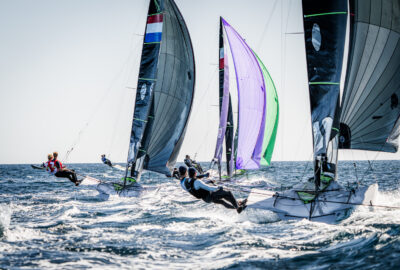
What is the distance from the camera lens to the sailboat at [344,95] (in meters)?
9.07

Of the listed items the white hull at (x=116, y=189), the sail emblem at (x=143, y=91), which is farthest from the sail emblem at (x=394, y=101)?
the sail emblem at (x=143, y=91)

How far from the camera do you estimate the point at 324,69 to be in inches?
380

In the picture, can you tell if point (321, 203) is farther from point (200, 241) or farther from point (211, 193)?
point (200, 241)

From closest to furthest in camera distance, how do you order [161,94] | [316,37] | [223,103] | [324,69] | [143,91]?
[324,69] < [316,37] < [143,91] < [161,94] < [223,103]

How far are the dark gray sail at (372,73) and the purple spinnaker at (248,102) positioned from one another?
7255mm

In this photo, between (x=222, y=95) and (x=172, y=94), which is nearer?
(x=172, y=94)

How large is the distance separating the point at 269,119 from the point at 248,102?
165 cm

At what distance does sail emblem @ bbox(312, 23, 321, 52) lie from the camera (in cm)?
976

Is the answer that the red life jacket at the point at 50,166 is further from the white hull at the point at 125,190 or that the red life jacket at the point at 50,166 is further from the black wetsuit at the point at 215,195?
the black wetsuit at the point at 215,195

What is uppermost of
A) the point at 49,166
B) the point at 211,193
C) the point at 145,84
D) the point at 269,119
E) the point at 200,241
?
the point at 145,84

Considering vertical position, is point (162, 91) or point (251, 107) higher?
point (162, 91)

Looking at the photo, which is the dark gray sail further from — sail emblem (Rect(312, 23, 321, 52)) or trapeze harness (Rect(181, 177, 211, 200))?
trapeze harness (Rect(181, 177, 211, 200))

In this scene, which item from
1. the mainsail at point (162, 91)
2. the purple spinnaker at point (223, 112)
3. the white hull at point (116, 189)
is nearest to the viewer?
the white hull at point (116, 189)

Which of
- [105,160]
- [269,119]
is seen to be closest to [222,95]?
[269,119]
